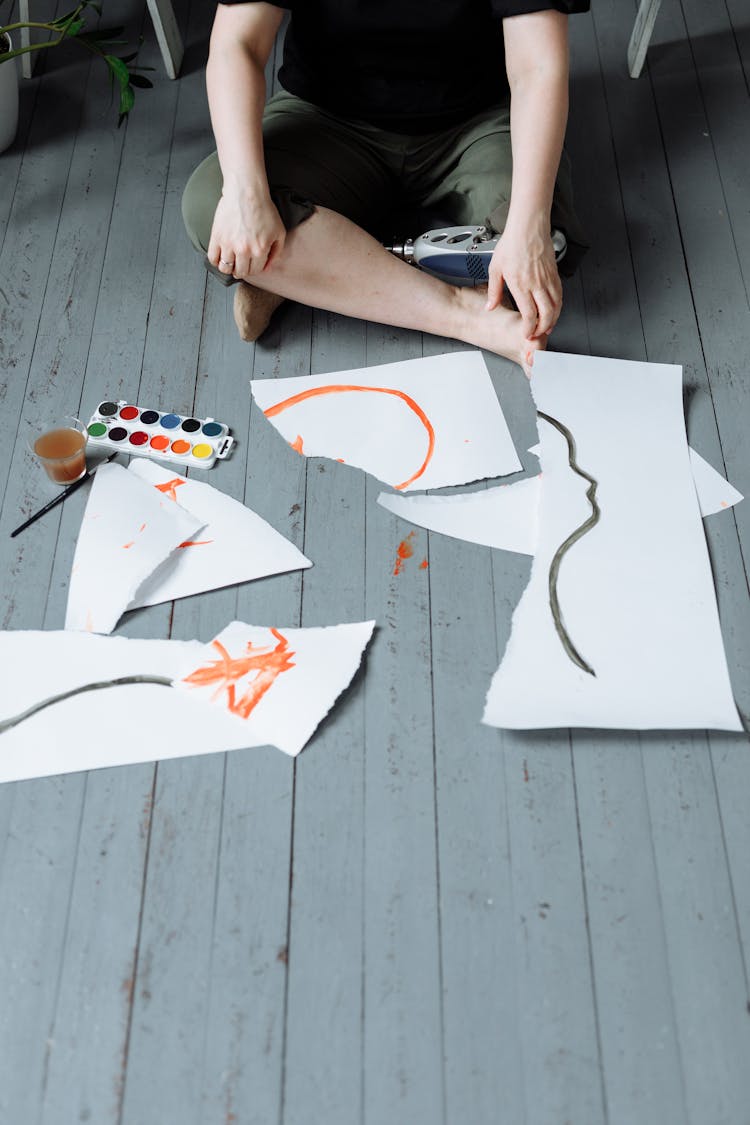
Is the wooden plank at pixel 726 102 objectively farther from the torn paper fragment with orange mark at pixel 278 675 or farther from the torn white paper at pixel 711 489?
the torn paper fragment with orange mark at pixel 278 675

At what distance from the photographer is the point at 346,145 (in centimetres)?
154

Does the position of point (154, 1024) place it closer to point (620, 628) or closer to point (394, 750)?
point (394, 750)

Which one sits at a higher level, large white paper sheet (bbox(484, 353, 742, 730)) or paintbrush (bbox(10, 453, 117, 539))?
paintbrush (bbox(10, 453, 117, 539))

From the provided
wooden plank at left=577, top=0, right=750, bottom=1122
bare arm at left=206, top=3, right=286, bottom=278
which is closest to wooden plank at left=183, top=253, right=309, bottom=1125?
bare arm at left=206, top=3, right=286, bottom=278

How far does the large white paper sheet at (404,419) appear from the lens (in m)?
1.42

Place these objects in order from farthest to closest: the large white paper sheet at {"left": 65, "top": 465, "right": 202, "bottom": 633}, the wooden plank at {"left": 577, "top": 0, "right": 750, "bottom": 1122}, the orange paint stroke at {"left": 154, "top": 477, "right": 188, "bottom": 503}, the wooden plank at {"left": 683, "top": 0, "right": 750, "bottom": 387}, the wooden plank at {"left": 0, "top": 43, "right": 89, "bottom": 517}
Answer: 1. the wooden plank at {"left": 683, "top": 0, "right": 750, "bottom": 387}
2. the wooden plank at {"left": 0, "top": 43, "right": 89, "bottom": 517}
3. the orange paint stroke at {"left": 154, "top": 477, "right": 188, "bottom": 503}
4. the large white paper sheet at {"left": 65, "top": 465, "right": 202, "bottom": 633}
5. the wooden plank at {"left": 577, "top": 0, "right": 750, "bottom": 1122}

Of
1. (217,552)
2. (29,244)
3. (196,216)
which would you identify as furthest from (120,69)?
(217,552)

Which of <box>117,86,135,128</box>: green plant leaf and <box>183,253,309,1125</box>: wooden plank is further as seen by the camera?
<box>117,86,135,128</box>: green plant leaf

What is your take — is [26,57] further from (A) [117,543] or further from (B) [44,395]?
(A) [117,543]

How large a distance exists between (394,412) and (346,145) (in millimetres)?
434

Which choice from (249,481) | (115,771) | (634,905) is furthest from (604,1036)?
(249,481)

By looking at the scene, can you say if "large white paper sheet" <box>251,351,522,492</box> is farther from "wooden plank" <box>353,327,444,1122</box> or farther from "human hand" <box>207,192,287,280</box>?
"human hand" <box>207,192,287,280</box>

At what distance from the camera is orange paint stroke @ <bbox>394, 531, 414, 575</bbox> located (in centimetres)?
133

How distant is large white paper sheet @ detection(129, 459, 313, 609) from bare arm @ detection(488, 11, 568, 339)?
478mm
